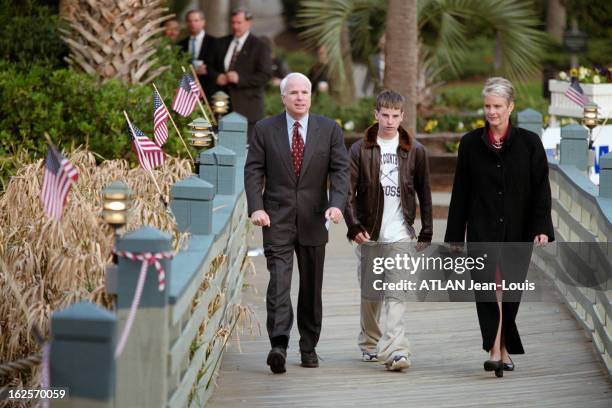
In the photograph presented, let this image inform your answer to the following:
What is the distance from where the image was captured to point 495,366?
783cm

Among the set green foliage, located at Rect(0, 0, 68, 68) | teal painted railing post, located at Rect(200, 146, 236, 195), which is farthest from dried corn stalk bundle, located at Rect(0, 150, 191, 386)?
green foliage, located at Rect(0, 0, 68, 68)

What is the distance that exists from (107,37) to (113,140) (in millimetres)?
1760

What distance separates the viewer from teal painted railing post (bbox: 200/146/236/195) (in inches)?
346

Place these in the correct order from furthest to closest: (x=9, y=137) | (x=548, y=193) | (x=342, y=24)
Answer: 1. (x=342, y=24)
2. (x=9, y=137)
3. (x=548, y=193)

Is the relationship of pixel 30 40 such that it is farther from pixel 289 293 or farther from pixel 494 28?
pixel 494 28

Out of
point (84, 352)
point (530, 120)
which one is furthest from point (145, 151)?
point (530, 120)

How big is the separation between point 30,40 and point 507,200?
7.33 metres

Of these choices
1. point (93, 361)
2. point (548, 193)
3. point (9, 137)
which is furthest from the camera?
point (9, 137)

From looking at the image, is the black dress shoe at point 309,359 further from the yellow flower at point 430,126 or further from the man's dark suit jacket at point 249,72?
the yellow flower at point 430,126

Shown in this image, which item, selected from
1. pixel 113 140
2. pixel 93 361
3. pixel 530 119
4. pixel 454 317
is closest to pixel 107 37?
pixel 113 140

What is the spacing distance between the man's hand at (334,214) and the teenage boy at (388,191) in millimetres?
308

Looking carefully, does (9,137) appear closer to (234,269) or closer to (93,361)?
(234,269)

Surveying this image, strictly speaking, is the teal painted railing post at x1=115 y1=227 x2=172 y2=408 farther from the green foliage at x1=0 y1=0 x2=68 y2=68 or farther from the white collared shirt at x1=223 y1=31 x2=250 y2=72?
the white collared shirt at x1=223 y1=31 x2=250 y2=72

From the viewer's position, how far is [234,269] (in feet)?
29.5
